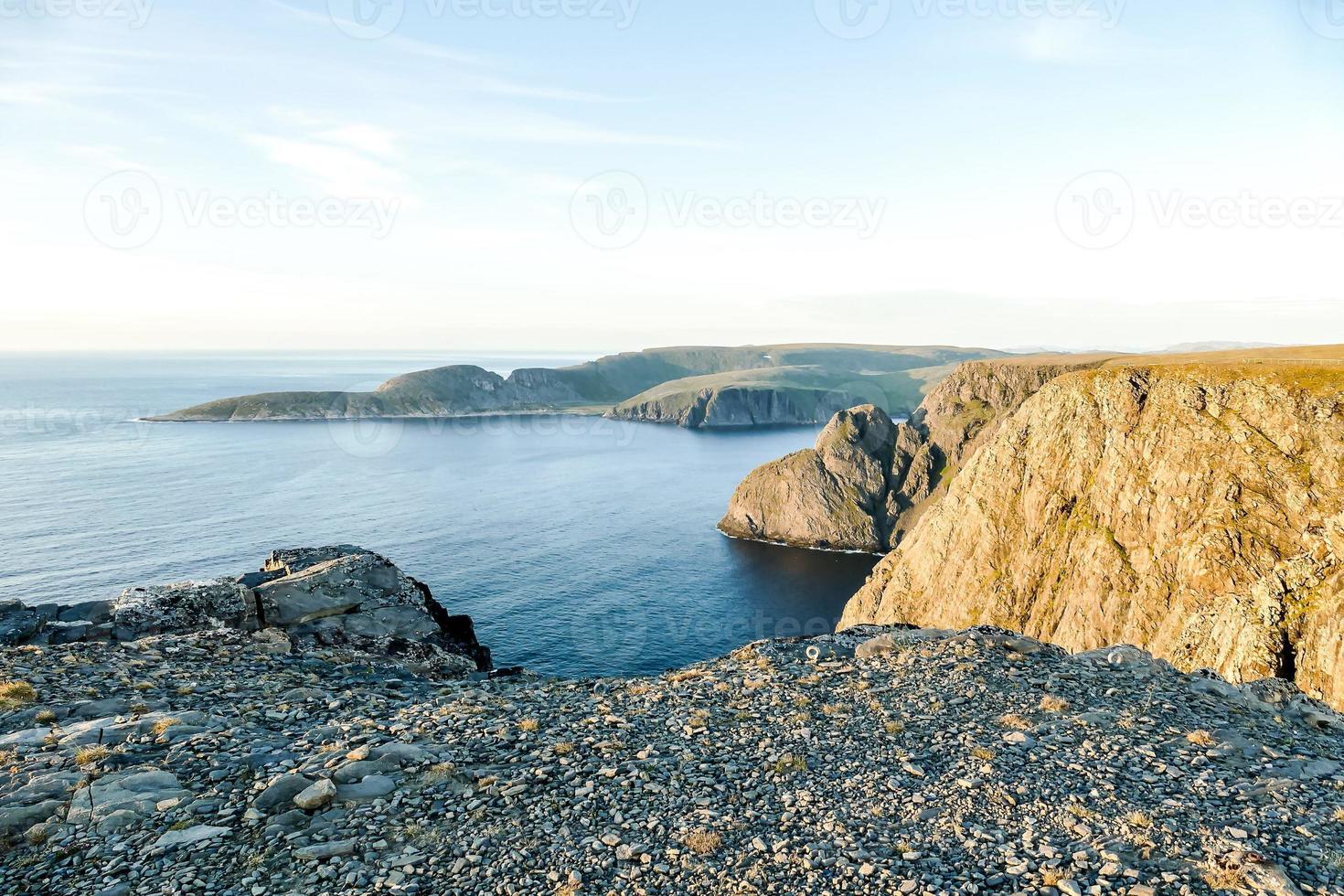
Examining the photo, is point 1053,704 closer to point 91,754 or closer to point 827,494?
point 91,754

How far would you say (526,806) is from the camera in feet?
43.5

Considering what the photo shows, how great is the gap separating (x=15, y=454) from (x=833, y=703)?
232517 millimetres

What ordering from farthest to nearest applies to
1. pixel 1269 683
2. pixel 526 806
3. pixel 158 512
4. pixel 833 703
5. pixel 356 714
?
pixel 158 512 → pixel 1269 683 → pixel 833 703 → pixel 356 714 → pixel 526 806

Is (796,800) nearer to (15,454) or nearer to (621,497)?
(621,497)

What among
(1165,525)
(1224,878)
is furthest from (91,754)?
(1165,525)

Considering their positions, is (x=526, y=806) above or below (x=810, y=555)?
above

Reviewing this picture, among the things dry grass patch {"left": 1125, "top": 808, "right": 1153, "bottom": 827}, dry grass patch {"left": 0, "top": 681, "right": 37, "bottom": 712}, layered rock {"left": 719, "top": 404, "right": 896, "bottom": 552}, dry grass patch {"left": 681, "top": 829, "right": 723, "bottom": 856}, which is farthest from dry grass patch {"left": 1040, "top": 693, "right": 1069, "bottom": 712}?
layered rock {"left": 719, "top": 404, "right": 896, "bottom": 552}

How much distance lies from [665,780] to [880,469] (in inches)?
4965

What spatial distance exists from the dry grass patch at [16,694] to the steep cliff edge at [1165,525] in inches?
1695

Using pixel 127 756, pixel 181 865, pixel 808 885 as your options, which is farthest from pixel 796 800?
pixel 127 756

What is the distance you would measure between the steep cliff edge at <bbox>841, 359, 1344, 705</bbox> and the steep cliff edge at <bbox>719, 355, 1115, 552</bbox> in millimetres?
50359

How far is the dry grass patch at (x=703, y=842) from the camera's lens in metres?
11.9

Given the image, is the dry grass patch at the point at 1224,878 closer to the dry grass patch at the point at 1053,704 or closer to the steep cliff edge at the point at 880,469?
the dry grass patch at the point at 1053,704

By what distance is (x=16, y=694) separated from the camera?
1745cm
